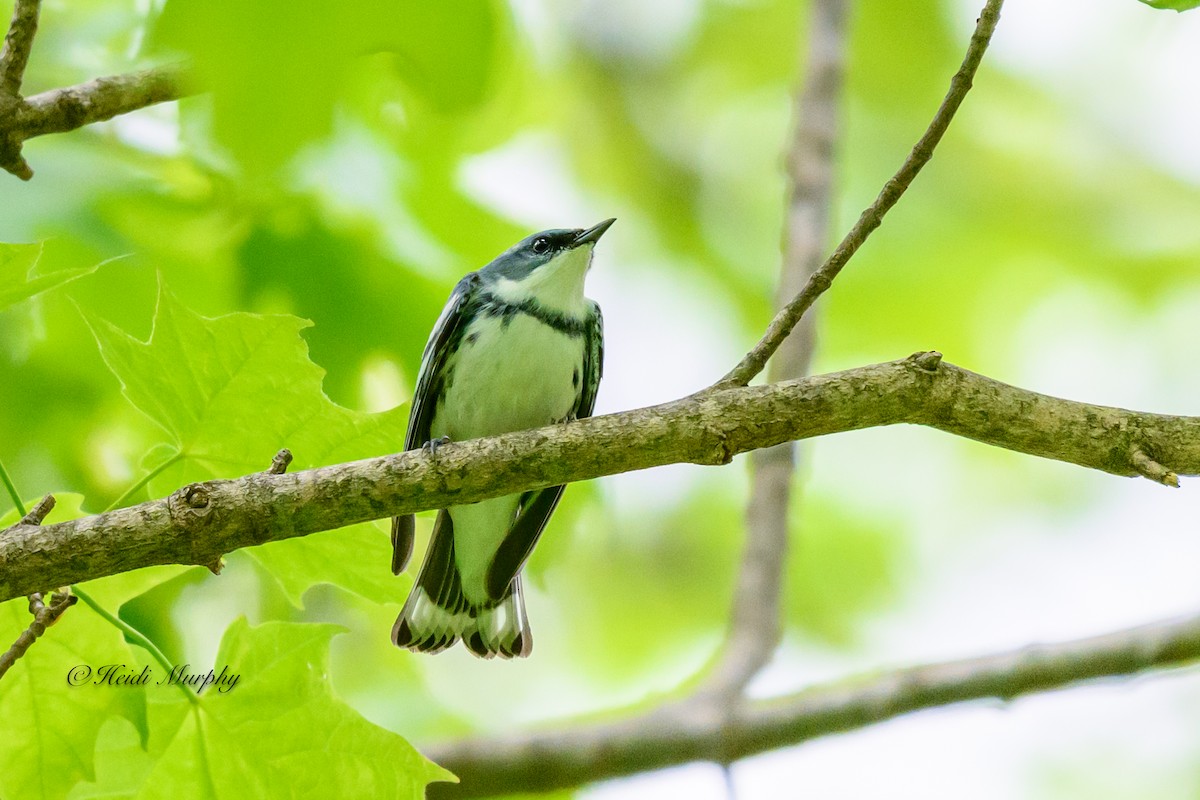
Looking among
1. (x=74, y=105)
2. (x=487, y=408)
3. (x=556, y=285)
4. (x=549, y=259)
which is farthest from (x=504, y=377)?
(x=74, y=105)

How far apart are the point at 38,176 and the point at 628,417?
2.26 m

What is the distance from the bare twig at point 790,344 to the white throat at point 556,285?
79 cm

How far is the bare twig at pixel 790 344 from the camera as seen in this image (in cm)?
415

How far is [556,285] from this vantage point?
4.48m

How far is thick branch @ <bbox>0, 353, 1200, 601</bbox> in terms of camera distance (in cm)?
243

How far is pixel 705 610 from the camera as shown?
777 cm

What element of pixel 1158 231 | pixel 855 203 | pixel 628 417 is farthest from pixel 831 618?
pixel 628 417

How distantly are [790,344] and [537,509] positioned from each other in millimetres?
1327

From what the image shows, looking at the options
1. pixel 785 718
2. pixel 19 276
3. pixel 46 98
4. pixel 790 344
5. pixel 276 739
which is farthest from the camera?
pixel 790 344

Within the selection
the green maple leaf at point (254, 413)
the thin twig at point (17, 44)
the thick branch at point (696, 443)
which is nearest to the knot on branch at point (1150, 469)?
the thick branch at point (696, 443)

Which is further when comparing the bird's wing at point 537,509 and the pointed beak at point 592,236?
the pointed beak at point 592,236

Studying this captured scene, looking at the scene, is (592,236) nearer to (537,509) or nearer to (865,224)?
(537,509)

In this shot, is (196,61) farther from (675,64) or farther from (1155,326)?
(1155,326)

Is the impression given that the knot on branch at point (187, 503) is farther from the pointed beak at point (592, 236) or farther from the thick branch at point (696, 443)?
the pointed beak at point (592, 236)
